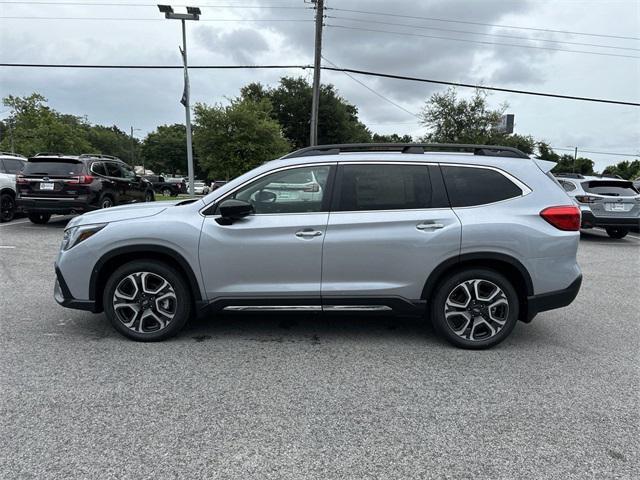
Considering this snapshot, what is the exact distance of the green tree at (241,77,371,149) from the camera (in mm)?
49438

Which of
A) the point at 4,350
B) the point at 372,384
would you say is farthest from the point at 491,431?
the point at 4,350

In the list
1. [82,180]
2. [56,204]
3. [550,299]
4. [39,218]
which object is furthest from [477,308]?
[39,218]

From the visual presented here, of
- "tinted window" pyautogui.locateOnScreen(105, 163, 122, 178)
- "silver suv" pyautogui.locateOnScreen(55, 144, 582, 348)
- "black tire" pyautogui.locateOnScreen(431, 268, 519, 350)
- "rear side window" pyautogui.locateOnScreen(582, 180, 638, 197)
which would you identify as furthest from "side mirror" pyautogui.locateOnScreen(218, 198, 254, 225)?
"rear side window" pyautogui.locateOnScreen(582, 180, 638, 197)

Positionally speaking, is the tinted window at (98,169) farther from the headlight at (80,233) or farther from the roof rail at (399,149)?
the roof rail at (399,149)

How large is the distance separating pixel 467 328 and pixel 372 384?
3.84 ft

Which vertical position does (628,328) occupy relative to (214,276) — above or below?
below

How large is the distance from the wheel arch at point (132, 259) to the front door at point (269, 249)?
143 millimetres

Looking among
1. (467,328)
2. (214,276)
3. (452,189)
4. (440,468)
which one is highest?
(452,189)

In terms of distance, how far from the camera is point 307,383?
3.40m

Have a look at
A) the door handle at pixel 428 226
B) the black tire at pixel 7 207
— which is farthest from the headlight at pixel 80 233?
the black tire at pixel 7 207

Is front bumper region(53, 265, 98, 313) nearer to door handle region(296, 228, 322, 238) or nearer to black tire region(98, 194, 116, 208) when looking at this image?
door handle region(296, 228, 322, 238)

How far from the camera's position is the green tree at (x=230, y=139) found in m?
25.3

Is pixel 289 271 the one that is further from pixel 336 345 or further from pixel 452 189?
pixel 452 189

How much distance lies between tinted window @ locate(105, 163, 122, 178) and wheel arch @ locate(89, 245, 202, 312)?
8.88 m
